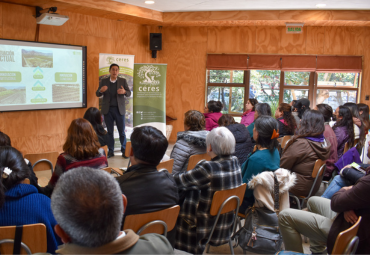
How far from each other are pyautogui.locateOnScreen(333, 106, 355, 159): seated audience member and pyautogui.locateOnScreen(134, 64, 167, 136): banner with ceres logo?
371cm

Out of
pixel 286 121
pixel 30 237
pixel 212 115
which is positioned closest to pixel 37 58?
pixel 212 115

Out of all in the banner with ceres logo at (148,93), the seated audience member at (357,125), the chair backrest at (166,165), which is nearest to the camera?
the chair backrest at (166,165)

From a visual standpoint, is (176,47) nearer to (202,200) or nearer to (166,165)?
(166,165)

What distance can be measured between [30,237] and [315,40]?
7749 millimetres

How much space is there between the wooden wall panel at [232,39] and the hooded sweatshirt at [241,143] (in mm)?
4608

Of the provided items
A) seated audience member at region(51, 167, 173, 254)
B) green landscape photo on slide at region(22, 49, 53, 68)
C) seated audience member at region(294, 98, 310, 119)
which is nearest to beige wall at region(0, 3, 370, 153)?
green landscape photo on slide at region(22, 49, 53, 68)

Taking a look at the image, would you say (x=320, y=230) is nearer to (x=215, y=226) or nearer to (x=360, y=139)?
(x=215, y=226)

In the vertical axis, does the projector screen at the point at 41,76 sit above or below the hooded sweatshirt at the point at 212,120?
above

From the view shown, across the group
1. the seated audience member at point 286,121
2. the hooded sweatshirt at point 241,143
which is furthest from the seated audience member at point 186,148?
the seated audience member at point 286,121

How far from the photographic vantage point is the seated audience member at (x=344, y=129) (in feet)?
14.2

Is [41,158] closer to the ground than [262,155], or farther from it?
closer to the ground

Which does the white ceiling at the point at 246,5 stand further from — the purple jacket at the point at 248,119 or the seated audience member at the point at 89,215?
the seated audience member at the point at 89,215

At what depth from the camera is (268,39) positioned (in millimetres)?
7957

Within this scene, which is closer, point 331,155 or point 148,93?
point 331,155
